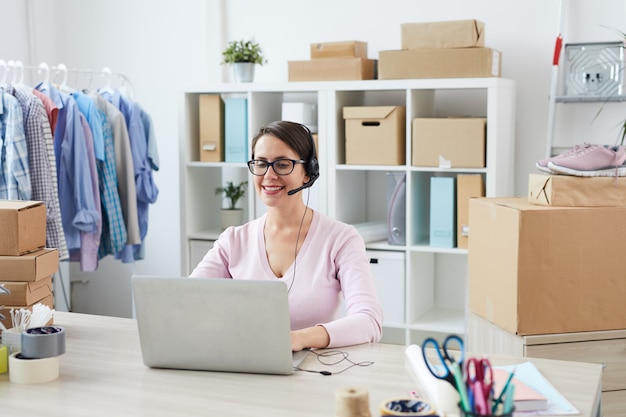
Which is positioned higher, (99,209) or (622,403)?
(99,209)

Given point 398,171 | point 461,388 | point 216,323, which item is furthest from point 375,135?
point 461,388

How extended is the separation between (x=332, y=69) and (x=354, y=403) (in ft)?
8.18

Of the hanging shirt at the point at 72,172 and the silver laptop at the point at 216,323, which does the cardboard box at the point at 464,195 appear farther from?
the silver laptop at the point at 216,323

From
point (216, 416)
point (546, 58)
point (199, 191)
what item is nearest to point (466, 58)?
point (546, 58)

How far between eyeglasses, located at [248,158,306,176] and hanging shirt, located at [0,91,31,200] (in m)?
1.44

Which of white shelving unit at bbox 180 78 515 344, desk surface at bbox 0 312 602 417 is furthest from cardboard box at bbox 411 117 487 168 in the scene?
desk surface at bbox 0 312 602 417

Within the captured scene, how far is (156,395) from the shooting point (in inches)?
68.2

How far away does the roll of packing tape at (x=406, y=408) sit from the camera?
136 cm

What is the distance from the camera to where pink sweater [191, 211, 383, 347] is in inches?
90.5

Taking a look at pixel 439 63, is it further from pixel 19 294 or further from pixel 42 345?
pixel 42 345

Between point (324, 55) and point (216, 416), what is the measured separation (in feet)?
8.19

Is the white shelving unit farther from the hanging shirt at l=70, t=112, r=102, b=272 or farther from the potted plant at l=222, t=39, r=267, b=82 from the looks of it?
the hanging shirt at l=70, t=112, r=102, b=272

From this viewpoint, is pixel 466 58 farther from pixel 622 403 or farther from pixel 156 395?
pixel 156 395

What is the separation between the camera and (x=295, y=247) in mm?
2396
